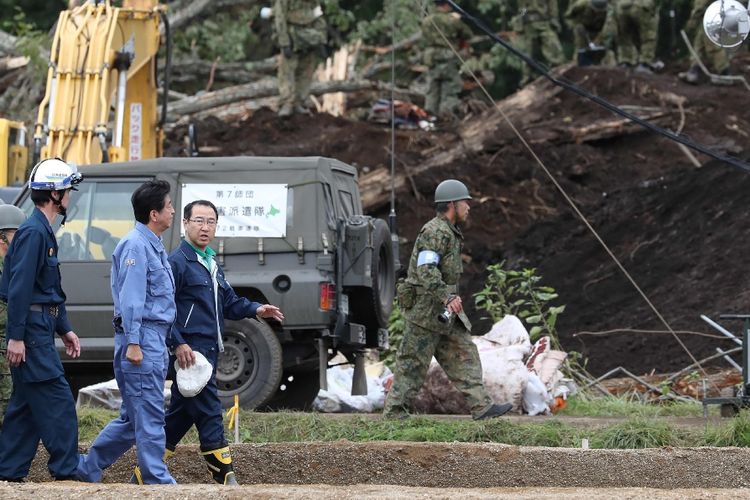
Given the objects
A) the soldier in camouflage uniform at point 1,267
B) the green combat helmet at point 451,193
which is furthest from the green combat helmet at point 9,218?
the green combat helmet at point 451,193

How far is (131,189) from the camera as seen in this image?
12773 millimetres

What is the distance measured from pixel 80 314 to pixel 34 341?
4.30 m

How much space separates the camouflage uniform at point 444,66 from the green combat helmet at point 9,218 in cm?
1597

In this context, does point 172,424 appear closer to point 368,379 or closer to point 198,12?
point 368,379

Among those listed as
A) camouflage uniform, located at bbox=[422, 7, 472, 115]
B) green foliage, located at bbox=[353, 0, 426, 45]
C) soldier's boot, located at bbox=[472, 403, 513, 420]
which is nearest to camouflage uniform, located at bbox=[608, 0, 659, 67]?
camouflage uniform, located at bbox=[422, 7, 472, 115]

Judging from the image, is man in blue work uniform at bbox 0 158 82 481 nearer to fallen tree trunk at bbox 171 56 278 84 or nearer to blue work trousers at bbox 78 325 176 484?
blue work trousers at bbox 78 325 176 484

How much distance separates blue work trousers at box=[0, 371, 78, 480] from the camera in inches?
332

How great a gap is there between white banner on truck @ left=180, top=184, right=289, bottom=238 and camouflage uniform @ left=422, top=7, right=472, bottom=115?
41.2ft

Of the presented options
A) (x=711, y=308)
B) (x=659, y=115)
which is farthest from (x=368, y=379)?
(x=659, y=115)

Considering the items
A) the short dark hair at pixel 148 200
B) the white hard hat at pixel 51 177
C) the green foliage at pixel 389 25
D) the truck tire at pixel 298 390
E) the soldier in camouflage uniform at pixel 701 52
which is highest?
the green foliage at pixel 389 25

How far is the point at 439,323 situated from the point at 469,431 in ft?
3.28

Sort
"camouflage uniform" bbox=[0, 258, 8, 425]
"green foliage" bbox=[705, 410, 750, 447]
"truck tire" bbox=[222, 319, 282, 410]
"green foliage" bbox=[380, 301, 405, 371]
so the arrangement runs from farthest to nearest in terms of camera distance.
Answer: "green foliage" bbox=[380, 301, 405, 371] < "truck tire" bbox=[222, 319, 282, 410] < "green foliage" bbox=[705, 410, 750, 447] < "camouflage uniform" bbox=[0, 258, 8, 425]

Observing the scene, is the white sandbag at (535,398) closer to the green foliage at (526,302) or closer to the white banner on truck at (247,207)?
the green foliage at (526,302)

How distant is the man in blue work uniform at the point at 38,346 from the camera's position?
27.2 ft
